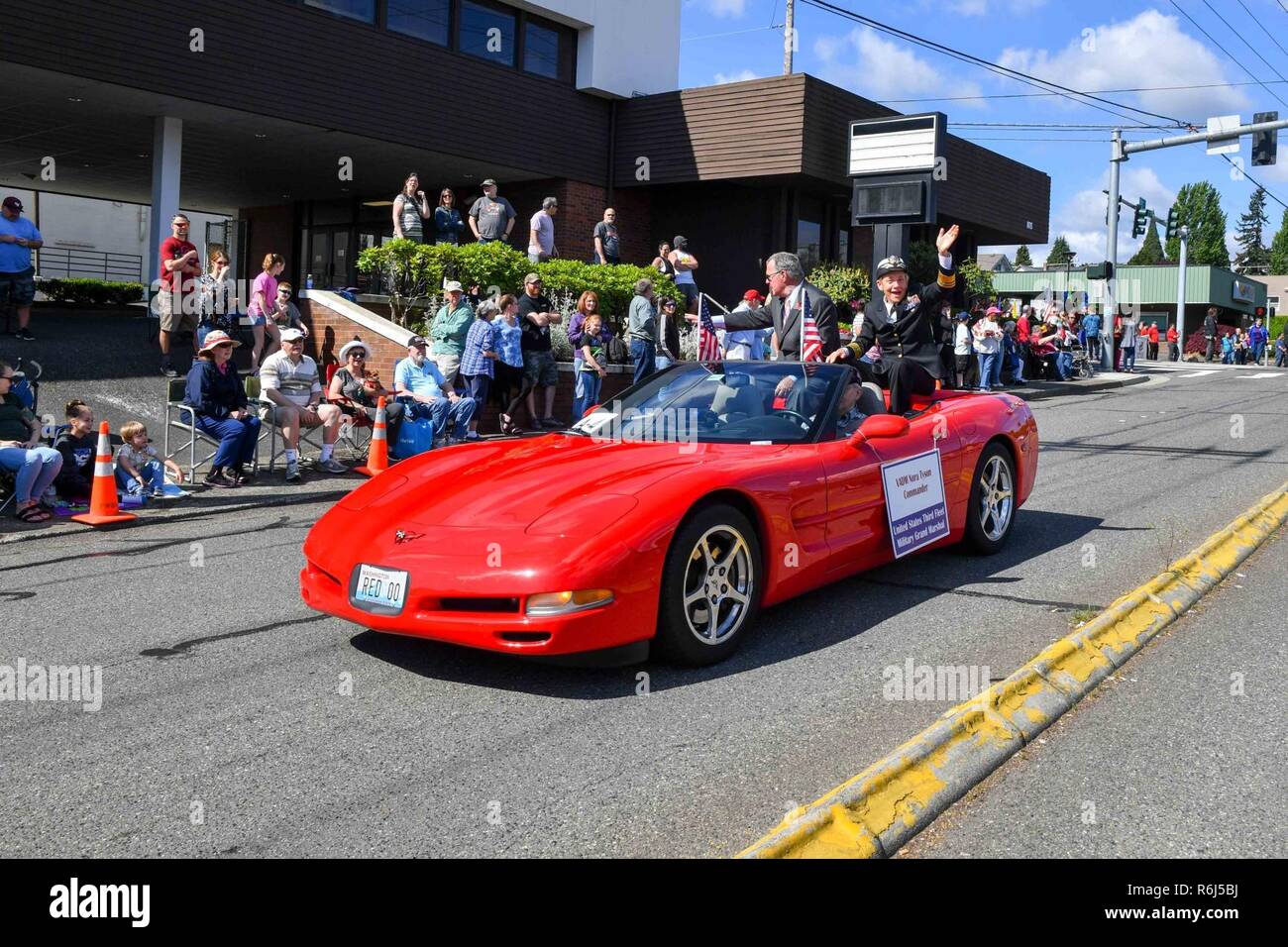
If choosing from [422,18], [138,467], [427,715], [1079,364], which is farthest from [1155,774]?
[1079,364]

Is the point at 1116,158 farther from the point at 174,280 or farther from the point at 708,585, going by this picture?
the point at 708,585

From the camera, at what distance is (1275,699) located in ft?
14.8

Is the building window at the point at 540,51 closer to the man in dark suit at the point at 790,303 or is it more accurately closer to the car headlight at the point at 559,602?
the man in dark suit at the point at 790,303

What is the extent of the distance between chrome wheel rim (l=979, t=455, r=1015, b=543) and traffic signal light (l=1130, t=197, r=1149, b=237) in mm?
30581

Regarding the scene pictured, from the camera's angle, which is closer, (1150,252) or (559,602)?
(559,602)

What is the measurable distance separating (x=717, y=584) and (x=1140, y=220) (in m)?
34.4

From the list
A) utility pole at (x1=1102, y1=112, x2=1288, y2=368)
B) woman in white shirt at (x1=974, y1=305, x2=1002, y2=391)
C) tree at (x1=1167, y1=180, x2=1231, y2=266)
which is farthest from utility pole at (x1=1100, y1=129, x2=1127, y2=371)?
tree at (x1=1167, y1=180, x2=1231, y2=266)

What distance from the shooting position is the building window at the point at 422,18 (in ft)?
63.5

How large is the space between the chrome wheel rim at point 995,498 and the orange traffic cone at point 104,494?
20.0 ft

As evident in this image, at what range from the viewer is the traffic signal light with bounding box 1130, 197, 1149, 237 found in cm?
3422

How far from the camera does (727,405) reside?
593cm

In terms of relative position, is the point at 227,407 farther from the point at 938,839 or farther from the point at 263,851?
the point at 938,839

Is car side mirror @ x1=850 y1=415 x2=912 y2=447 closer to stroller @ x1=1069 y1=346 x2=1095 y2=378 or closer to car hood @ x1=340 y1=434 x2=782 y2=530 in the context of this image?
car hood @ x1=340 y1=434 x2=782 y2=530
